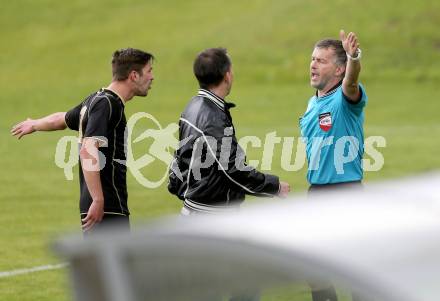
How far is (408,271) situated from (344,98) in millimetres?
5489

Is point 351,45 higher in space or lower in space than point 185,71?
lower

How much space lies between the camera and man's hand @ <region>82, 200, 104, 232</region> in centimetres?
775

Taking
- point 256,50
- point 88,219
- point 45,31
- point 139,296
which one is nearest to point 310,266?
point 139,296

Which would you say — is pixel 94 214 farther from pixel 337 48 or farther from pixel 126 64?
pixel 337 48

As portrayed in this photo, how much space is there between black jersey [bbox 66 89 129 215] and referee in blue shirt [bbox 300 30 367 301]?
1.33 meters

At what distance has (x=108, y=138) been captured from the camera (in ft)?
25.7

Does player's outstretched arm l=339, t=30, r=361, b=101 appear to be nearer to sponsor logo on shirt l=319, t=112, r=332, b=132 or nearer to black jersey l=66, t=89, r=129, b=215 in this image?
sponsor logo on shirt l=319, t=112, r=332, b=132

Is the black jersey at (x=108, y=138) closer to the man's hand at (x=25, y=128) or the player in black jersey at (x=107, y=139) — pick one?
the player in black jersey at (x=107, y=139)

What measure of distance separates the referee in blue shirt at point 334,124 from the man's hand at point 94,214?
1478mm

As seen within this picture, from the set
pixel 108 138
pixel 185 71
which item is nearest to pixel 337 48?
pixel 108 138

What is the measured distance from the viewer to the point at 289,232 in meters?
2.78

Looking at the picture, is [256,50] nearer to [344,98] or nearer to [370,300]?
[344,98]

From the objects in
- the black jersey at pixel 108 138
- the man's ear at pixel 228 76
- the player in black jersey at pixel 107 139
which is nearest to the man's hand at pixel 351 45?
the man's ear at pixel 228 76

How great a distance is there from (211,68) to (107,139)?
84 centimetres
